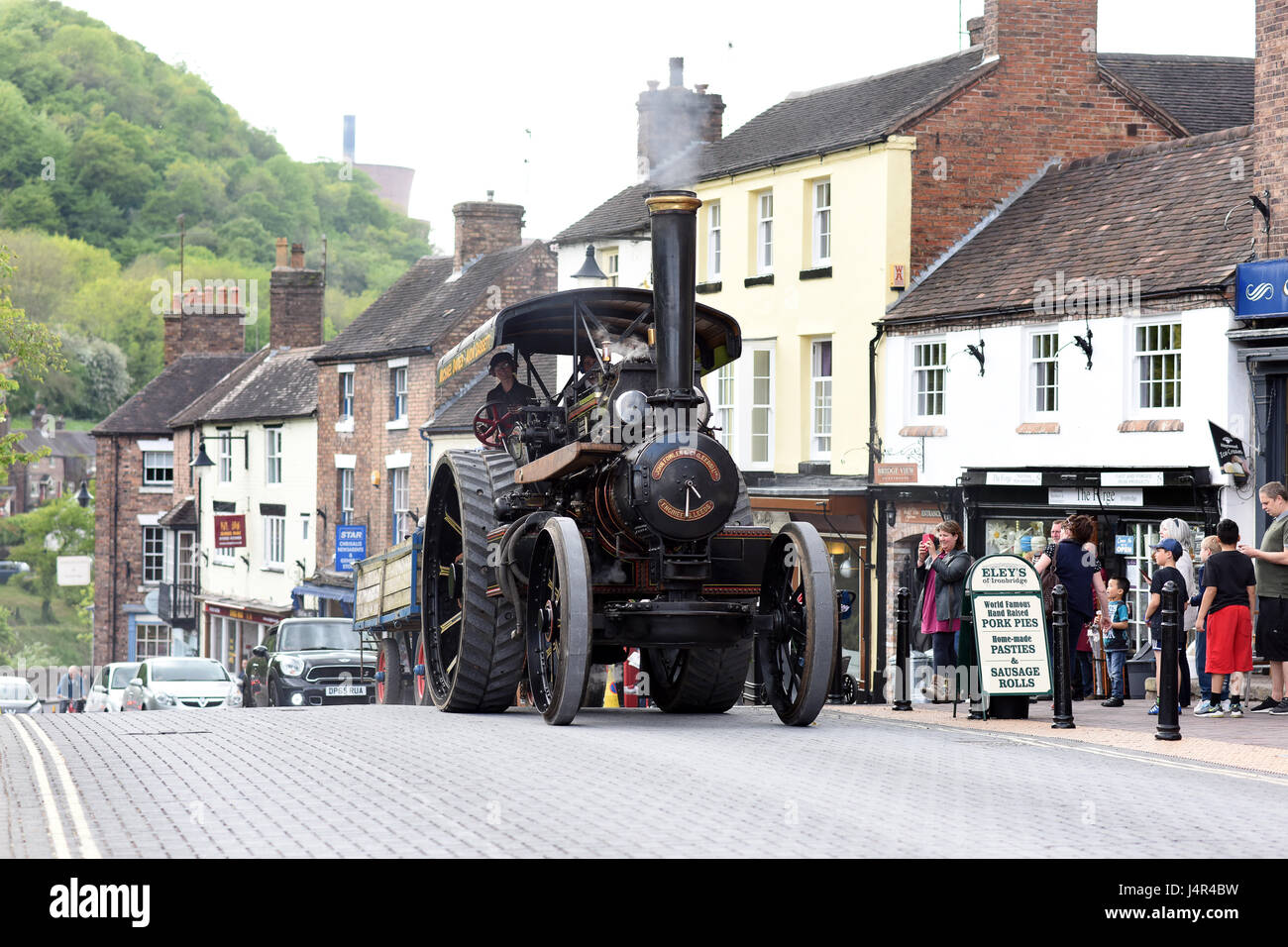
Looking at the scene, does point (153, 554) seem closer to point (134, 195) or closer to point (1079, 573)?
point (1079, 573)

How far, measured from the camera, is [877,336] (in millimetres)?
27469

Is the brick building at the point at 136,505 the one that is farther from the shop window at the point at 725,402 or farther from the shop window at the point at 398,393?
the shop window at the point at 725,402

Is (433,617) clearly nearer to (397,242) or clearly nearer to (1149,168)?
(1149,168)

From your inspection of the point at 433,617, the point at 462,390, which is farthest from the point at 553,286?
the point at 433,617

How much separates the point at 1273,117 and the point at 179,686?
17.4 meters

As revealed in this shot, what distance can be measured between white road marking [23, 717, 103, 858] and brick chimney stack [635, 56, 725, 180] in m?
25.6

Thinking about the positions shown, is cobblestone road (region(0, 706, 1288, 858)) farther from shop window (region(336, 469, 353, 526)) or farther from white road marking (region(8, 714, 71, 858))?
shop window (region(336, 469, 353, 526))

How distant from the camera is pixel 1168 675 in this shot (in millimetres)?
12234

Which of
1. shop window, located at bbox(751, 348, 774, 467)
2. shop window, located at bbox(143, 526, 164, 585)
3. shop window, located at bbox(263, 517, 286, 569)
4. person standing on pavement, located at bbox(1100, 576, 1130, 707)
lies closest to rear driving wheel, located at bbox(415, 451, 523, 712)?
person standing on pavement, located at bbox(1100, 576, 1130, 707)

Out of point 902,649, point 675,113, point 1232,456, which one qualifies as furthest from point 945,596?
point 675,113

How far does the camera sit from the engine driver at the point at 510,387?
1429cm

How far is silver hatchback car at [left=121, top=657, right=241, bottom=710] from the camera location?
1032 inches

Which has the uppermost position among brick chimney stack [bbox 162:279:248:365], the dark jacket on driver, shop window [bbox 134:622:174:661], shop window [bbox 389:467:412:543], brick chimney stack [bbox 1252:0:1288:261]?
brick chimney stack [bbox 162:279:248:365]
